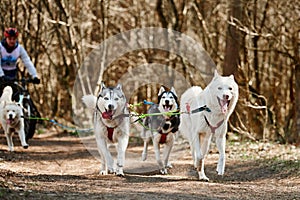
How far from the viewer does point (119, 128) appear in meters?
7.61

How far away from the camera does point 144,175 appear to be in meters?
7.99

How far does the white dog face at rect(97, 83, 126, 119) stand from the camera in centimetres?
744

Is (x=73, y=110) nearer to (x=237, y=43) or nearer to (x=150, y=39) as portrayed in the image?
(x=150, y=39)

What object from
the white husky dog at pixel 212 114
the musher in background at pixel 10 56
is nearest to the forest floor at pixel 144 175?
the white husky dog at pixel 212 114

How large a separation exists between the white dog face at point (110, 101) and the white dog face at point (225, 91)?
1216 mm

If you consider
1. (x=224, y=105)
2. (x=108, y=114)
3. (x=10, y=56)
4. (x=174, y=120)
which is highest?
(x=10, y=56)

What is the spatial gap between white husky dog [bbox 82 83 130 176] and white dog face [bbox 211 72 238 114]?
4.07 ft

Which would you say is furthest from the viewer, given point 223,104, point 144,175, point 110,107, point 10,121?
point 10,121

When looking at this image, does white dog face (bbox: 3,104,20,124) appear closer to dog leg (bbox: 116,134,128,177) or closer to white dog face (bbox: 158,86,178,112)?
white dog face (bbox: 158,86,178,112)

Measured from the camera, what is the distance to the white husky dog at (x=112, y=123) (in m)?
7.47

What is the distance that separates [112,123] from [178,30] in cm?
975

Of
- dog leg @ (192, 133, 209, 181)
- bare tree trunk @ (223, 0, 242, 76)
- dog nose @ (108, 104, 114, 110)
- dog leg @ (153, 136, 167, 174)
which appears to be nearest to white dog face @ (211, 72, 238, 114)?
dog leg @ (192, 133, 209, 181)

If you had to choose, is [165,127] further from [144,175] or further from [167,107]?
[144,175]

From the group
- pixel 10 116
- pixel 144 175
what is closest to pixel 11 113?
pixel 10 116
